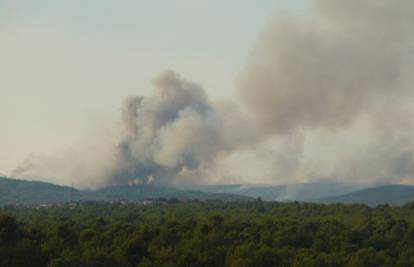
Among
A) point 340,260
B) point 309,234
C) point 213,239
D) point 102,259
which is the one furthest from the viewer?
point 309,234

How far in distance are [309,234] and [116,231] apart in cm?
3649

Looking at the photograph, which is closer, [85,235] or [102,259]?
[102,259]

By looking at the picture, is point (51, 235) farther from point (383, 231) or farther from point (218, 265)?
point (383, 231)

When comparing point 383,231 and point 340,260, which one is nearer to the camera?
point 340,260

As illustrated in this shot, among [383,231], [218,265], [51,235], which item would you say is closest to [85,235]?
[51,235]

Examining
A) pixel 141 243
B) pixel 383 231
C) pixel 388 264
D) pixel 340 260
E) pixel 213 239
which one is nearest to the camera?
pixel 340 260

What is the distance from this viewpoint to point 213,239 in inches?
3538

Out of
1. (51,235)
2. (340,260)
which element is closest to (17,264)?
(51,235)

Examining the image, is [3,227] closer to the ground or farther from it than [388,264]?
farther from it

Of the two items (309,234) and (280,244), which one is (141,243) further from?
(309,234)

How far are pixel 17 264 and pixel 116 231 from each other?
3442 cm

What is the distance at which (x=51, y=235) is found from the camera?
8775cm

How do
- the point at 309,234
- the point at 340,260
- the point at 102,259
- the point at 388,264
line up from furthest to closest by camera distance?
the point at 309,234
the point at 388,264
the point at 340,260
the point at 102,259

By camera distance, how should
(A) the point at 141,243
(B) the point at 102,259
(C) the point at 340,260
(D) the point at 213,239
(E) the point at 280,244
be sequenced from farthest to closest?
(E) the point at 280,244
(D) the point at 213,239
(A) the point at 141,243
(C) the point at 340,260
(B) the point at 102,259
